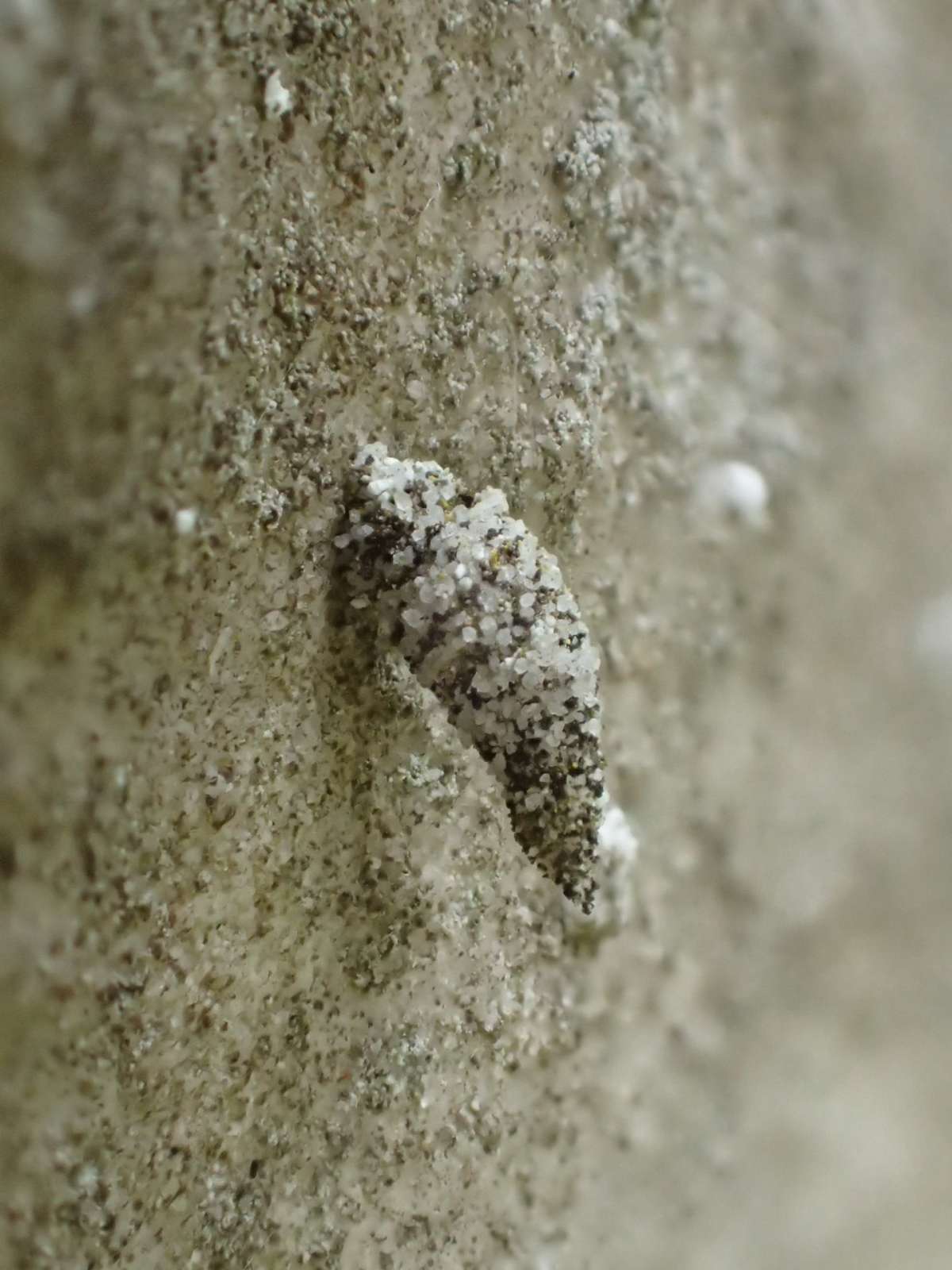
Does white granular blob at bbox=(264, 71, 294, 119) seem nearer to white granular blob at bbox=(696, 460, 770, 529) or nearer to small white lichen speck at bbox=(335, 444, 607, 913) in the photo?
small white lichen speck at bbox=(335, 444, 607, 913)

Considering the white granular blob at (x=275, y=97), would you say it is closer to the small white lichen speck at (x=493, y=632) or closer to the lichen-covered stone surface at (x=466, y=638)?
the lichen-covered stone surface at (x=466, y=638)

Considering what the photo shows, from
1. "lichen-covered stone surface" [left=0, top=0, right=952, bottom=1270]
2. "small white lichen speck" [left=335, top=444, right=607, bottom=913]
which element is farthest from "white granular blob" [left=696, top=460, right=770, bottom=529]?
"small white lichen speck" [left=335, top=444, right=607, bottom=913]

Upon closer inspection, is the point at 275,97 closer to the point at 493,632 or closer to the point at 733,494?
the point at 493,632

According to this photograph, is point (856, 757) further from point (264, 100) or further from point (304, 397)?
point (264, 100)

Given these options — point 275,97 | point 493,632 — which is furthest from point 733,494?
point 275,97

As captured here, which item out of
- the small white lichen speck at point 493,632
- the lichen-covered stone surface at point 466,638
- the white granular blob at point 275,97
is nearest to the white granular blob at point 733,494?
the lichen-covered stone surface at point 466,638
